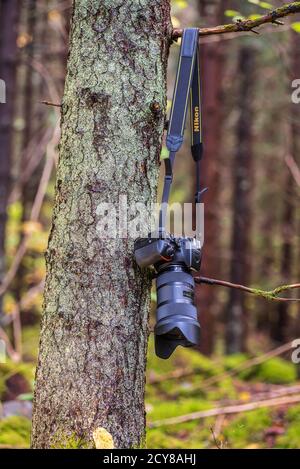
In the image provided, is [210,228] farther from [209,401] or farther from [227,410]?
[227,410]

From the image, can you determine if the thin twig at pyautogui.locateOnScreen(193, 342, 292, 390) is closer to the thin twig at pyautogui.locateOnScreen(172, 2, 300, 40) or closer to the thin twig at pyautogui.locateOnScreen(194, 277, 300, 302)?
the thin twig at pyautogui.locateOnScreen(194, 277, 300, 302)

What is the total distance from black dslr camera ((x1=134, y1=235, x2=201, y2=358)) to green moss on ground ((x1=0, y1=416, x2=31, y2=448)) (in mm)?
2338

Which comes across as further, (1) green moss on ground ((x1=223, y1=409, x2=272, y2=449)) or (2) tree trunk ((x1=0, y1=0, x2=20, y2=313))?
(2) tree trunk ((x1=0, y1=0, x2=20, y2=313))

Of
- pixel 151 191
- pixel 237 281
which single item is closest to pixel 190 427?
pixel 151 191

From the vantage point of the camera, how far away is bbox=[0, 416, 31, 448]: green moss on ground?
449 centimetres

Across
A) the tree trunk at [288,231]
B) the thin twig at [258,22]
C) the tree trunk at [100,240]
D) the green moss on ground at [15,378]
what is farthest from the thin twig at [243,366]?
the thin twig at [258,22]

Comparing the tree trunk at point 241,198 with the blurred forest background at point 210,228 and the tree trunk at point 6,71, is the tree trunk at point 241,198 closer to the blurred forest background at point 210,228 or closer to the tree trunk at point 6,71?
the blurred forest background at point 210,228

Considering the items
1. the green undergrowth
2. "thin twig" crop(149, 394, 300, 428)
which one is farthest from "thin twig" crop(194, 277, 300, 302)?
"thin twig" crop(149, 394, 300, 428)

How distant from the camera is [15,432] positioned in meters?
4.87

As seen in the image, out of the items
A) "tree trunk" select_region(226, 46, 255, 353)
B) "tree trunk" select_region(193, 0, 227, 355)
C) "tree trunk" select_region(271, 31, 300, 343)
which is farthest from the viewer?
"tree trunk" select_region(271, 31, 300, 343)

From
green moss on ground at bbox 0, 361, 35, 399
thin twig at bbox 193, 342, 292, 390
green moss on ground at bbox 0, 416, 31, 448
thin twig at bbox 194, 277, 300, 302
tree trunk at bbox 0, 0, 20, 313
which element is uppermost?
tree trunk at bbox 0, 0, 20, 313

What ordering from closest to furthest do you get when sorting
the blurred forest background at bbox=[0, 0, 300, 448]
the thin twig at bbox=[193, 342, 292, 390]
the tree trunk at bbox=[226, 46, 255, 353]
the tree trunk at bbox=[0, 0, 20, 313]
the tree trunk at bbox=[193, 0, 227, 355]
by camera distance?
1. the blurred forest background at bbox=[0, 0, 300, 448]
2. the tree trunk at bbox=[0, 0, 20, 313]
3. the thin twig at bbox=[193, 342, 292, 390]
4. the tree trunk at bbox=[193, 0, 227, 355]
5. the tree trunk at bbox=[226, 46, 255, 353]

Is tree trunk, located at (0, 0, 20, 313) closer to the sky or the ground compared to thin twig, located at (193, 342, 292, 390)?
closer to the sky

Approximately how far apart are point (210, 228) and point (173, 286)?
7.92 m
